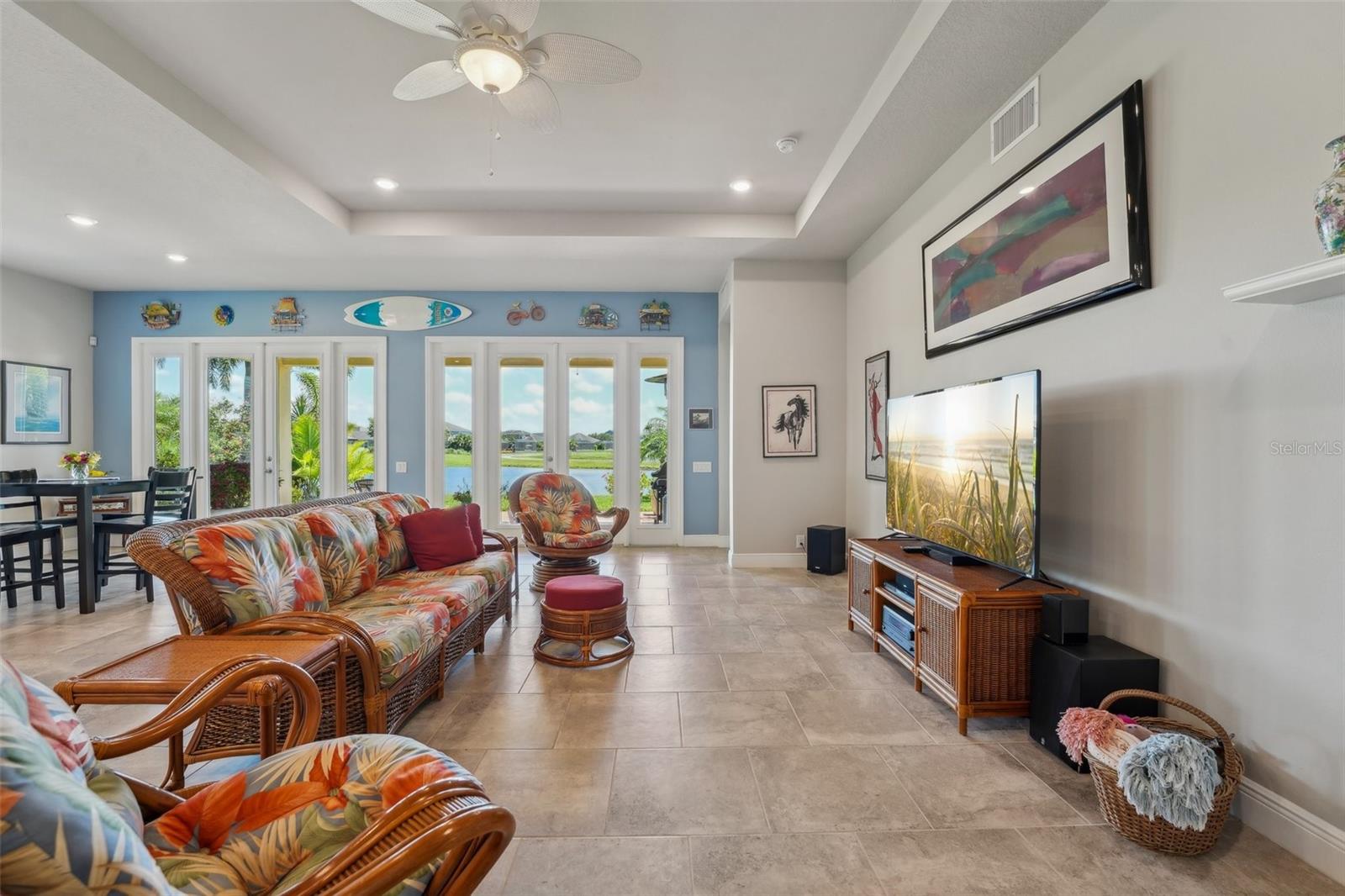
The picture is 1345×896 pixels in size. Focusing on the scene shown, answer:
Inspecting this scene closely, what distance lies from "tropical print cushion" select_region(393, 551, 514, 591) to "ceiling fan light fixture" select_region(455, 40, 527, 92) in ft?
7.70

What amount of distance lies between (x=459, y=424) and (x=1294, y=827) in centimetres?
662

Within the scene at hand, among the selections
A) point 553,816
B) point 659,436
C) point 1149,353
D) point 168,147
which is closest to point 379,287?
point 168,147

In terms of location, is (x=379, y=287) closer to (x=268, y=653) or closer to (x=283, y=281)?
(x=283, y=281)

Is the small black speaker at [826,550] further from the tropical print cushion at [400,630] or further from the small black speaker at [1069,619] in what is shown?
the tropical print cushion at [400,630]

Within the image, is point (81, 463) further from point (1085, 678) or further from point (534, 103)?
point (1085, 678)

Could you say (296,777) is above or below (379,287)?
below

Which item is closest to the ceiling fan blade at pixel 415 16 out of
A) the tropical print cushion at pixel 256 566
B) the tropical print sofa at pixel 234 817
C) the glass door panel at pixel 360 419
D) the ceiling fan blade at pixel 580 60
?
the ceiling fan blade at pixel 580 60

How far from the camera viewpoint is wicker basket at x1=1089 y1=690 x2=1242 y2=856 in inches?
62.1

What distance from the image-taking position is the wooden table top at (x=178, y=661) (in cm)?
137

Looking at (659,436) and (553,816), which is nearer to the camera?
(553,816)

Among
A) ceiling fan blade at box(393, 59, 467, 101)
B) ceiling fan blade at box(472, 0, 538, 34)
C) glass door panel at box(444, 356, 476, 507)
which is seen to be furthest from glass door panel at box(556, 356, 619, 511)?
ceiling fan blade at box(472, 0, 538, 34)

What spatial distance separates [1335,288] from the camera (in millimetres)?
1430

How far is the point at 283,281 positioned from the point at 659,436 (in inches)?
172

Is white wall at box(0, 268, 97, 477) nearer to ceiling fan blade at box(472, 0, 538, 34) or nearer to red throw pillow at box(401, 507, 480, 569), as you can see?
red throw pillow at box(401, 507, 480, 569)
